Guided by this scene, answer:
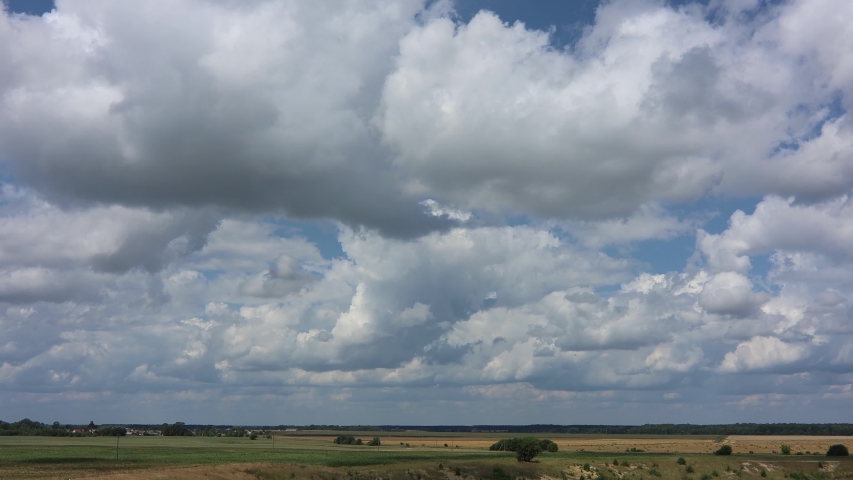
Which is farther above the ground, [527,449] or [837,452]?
[527,449]

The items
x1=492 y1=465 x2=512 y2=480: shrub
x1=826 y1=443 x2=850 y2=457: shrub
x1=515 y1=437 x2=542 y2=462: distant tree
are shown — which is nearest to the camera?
x1=492 y1=465 x2=512 y2=480: shrub

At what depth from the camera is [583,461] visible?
11288 cm

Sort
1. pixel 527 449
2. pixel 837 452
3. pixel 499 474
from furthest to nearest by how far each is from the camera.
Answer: pixel 837 452 < pixel 527 449 < pixel 499 474

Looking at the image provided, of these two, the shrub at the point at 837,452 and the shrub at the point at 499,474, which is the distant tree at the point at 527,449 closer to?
the shrub at the point at 499,474

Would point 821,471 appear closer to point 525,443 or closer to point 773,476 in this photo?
point 773,476

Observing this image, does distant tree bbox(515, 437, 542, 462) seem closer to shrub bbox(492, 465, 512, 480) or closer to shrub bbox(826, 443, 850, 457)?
shrub bbox(492, 465, 512, 480)

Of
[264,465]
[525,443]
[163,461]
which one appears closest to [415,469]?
[264,465]

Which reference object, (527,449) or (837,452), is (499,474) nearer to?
(527,449)

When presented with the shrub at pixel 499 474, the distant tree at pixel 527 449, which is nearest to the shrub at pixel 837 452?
the distant tree at pixel 527 449

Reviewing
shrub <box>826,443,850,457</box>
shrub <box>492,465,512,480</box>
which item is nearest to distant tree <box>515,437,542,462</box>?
shrub <box>492,465,512,480</box>

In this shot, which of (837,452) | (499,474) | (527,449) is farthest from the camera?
(837,452)

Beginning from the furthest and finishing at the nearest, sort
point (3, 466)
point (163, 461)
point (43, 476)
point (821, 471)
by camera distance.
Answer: point (821, 471), point (163, 461), point (3, 466), point (43, 476)

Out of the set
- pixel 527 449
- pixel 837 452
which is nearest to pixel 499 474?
pixel 527 449

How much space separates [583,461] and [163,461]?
65349mm
